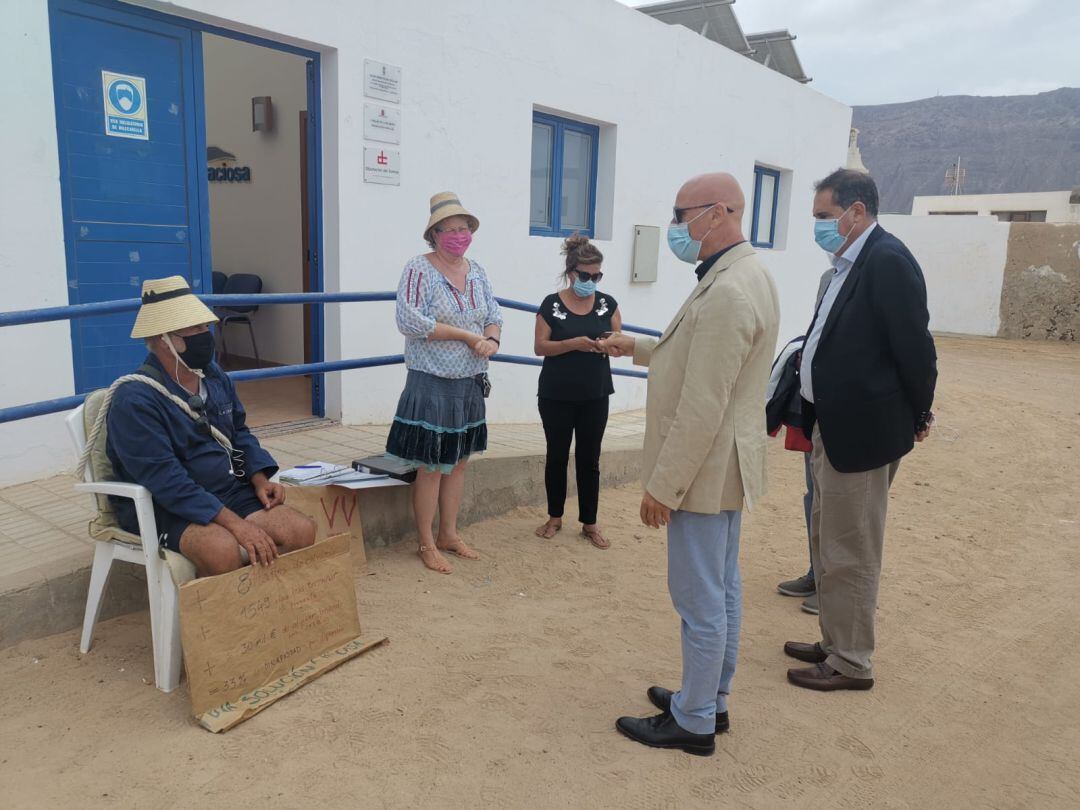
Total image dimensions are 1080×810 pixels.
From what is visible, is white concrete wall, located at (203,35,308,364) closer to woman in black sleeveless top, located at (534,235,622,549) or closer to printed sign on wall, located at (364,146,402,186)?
printed sign on wall, located at (364,146,402,186)

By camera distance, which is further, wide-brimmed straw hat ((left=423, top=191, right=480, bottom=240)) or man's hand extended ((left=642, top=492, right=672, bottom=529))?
wide-brimmed straw hat ((left=423, top=191, right=480, bottom=240))

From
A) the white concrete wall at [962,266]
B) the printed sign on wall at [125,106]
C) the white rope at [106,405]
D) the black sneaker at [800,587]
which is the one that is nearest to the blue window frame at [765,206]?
the black sneaker at [800,587]

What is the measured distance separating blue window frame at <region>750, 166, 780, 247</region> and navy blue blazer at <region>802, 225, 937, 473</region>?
7.63 metres

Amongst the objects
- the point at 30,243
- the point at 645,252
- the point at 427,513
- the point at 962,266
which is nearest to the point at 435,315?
the point at 427,513

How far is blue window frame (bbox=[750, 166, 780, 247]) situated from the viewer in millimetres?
10398

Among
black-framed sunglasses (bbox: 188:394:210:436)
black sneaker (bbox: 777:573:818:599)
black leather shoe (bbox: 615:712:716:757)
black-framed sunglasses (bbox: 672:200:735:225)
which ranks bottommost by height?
black sneaker (bbox: 777:573:818:599)

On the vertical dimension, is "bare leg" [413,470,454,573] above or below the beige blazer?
below

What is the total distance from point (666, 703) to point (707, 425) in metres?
1.17

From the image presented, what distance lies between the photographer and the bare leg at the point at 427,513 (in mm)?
4149

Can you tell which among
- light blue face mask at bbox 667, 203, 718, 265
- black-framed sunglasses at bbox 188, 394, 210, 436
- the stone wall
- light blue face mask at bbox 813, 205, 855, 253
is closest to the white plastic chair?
black-framed sunglasses at bbox 188, 394, 210, 436

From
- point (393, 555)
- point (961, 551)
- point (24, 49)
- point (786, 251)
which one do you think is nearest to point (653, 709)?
point (393, 555)

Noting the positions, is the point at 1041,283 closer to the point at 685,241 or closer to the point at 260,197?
the point at 260,197

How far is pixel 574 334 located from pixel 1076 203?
90.9 ft

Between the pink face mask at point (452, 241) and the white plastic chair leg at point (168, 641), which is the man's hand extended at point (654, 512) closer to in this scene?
the white plastic chair leg at point (168, 641)
